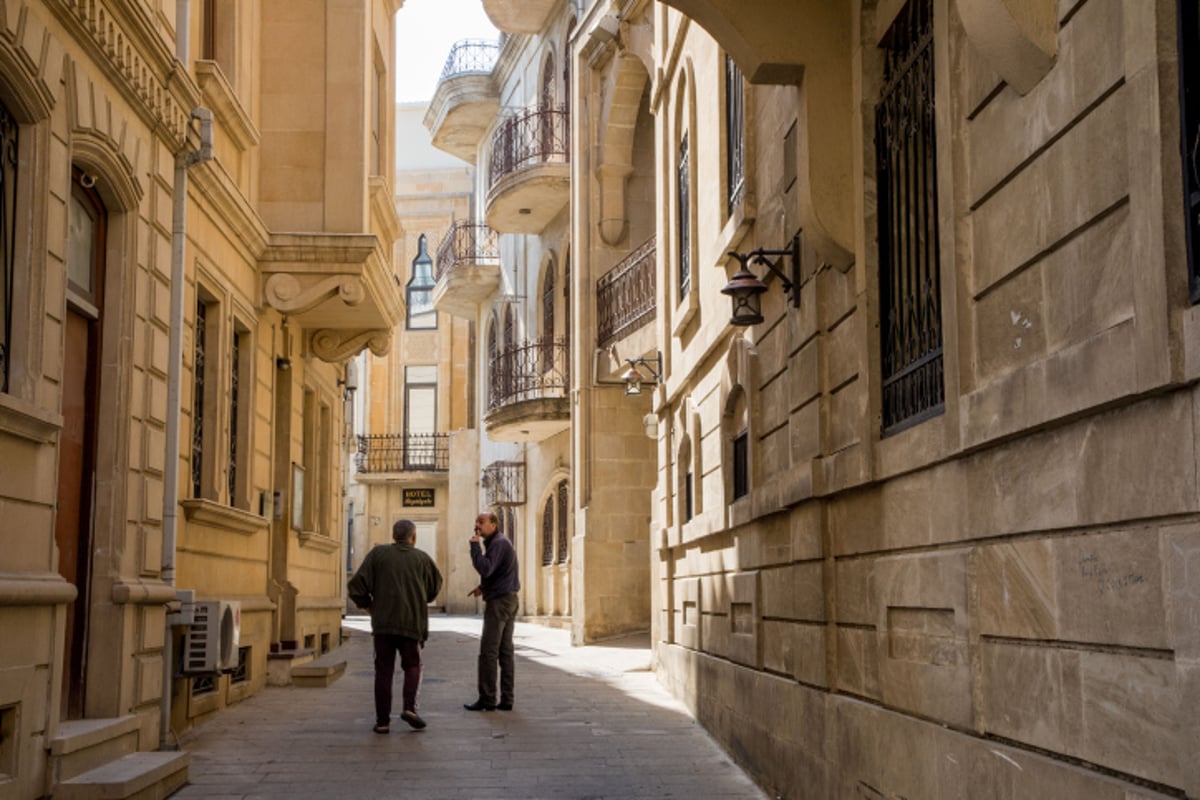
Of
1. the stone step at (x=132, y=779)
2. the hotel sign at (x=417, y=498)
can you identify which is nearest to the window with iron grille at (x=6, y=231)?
the stone step at (x=132, y=779)

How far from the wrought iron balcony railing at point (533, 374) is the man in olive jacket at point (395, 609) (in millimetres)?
16131

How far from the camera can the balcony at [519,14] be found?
96.8ft

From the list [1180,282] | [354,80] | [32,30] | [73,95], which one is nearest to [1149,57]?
[1180,282]

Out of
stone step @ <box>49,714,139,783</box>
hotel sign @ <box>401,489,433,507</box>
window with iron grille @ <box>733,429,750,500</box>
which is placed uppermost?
hotel sign @ <box>401,489,433,507</box>

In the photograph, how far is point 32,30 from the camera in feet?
25.3

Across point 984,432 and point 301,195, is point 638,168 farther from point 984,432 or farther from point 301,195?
point 984,432

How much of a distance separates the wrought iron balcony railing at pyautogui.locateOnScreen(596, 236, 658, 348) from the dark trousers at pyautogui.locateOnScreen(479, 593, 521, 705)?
324 inches

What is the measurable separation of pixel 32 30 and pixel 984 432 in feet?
17.3

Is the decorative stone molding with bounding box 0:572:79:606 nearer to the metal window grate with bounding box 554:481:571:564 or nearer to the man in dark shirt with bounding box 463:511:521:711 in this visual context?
the man in dark shirt with bounding box 463:511:521:711

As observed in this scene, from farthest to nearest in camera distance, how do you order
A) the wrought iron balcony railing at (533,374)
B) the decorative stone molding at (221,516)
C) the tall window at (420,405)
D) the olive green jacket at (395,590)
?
the tall window at (420,405), the wrought iron balcony railing at (533,374), the olive green jacket at (395,590), the decorative stone molding at (221,516)

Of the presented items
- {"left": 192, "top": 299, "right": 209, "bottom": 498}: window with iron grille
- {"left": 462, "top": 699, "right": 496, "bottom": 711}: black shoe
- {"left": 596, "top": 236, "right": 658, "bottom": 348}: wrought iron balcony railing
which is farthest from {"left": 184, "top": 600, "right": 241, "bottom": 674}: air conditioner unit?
{"left": 596, "top": 236, "right": 658, "bottom": 348}: wrought iron balcony railing

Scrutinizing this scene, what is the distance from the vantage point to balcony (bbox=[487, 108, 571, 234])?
93.0 feet

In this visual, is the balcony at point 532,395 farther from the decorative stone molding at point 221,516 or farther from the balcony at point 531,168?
the decorative stone molding at point 221,516

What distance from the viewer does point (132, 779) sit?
26.7ft
